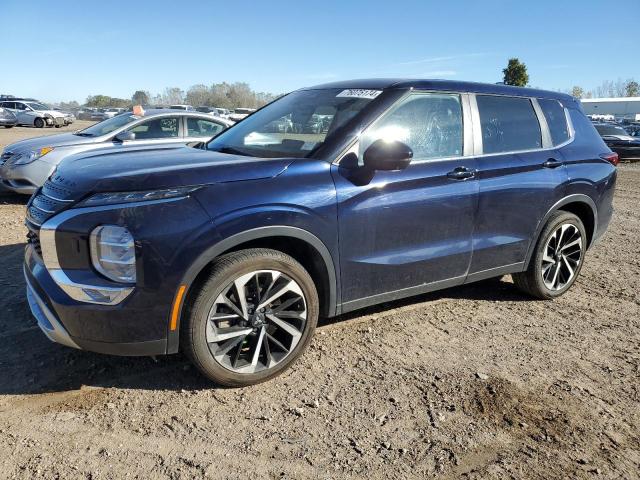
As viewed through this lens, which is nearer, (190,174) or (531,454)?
(531,454)

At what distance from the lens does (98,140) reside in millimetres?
7863

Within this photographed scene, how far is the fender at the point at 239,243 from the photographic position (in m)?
2.79

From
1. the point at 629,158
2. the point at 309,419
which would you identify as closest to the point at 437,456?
the point at 309,419

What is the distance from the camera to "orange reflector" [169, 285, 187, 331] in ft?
9.10

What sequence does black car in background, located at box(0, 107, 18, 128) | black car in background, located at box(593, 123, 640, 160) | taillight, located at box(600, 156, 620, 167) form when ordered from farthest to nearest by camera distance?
black car in background, located at box(0, 107, 18, 128) → black car in background, located at box(593, 123, 640, 160) → taillight, located at box(600, 156, 620, 167)

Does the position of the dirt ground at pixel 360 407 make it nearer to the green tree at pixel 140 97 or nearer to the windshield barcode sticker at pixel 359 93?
the windshield barcode sticker at pixel 359 93

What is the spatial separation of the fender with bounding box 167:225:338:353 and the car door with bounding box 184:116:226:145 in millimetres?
5775

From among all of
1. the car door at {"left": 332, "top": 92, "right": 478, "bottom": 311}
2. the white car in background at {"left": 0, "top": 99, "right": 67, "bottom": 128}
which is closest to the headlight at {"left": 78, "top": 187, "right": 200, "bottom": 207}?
the car door at {"left": 332, "top": 92, "right": 478, "bottom": 311}

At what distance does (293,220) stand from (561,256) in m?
2.92

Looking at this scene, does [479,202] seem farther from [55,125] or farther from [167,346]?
[55,125]

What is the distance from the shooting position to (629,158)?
19688mm

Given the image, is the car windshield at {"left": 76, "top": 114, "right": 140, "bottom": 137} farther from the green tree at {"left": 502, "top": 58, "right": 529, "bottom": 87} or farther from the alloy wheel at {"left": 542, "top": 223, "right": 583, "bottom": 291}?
the green tree at {"left": 502, "top": 58, "right": 529, "bottom": 87}

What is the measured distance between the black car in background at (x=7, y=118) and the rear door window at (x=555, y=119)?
3590 centimetres

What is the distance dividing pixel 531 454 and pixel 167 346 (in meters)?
1.99
